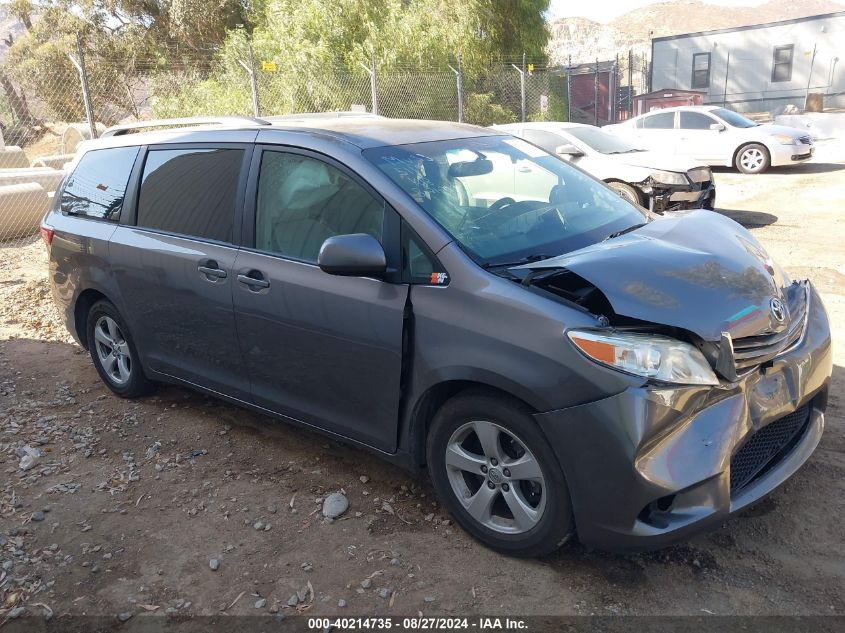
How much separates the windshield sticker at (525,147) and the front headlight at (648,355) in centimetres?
174

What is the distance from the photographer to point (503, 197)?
3635mm

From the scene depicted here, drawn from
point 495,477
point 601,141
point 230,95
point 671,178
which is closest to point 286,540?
point 495,477

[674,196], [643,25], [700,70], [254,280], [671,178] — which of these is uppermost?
[643,25]

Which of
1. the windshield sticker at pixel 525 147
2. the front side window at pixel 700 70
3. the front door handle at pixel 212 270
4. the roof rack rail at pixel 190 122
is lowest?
the front door handle at pixel 212 270

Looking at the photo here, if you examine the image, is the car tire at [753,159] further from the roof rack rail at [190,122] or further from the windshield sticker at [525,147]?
the roof rack rail at [190,122]

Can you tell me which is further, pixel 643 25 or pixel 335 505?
pixel 643 25

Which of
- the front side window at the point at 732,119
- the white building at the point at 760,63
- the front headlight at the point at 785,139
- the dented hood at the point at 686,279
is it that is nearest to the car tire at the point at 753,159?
the front headlight at the point at 785,139

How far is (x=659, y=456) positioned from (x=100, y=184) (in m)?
3.99

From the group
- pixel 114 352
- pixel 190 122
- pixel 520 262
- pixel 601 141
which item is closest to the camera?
pixel 520 262

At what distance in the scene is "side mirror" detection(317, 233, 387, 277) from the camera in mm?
3074

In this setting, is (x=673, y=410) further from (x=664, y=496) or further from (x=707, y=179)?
(x=707, y=179)

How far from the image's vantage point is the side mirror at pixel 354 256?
307 centimetres

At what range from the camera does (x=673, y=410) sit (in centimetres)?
258

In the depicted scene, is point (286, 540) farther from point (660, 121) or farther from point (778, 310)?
point (660, 121)
